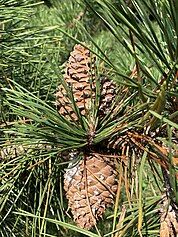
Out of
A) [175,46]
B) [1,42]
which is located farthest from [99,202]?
[1,42]

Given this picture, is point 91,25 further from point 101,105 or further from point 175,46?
point 175,46

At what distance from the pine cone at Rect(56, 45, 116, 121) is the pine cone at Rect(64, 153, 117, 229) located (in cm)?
5

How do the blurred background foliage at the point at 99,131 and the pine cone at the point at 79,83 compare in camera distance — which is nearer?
the blurred background foliage at the point at 99,131

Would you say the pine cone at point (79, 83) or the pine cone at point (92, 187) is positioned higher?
the pine cone at point (79, 83)

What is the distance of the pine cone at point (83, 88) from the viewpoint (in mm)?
543

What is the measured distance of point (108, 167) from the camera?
1.74 ft

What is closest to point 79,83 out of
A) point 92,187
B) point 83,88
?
point 83,88

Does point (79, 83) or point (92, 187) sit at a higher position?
point (79, 83)

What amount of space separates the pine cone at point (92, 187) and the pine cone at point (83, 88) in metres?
0.05

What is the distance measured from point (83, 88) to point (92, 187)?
105 millimetres

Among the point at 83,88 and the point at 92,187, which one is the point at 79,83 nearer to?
the point at 83,88

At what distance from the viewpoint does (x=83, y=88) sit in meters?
0.56

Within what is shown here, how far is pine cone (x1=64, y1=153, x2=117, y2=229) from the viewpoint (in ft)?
1.73

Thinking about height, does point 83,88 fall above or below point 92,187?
above
